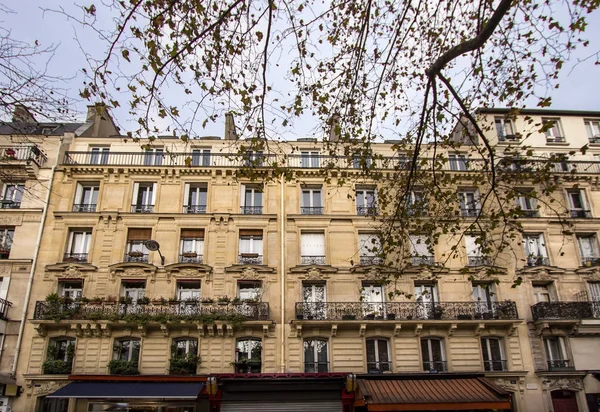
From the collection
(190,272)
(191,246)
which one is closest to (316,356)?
(190,272)

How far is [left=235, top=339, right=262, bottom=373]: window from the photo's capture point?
746 inches

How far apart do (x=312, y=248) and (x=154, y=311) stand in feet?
23.7

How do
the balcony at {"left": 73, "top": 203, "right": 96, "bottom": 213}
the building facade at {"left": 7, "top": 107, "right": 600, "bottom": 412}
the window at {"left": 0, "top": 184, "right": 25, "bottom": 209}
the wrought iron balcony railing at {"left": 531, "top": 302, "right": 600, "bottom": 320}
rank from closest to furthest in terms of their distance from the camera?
the building facade at {"left": 7, "top": 107, "right": 600, "bottom": 412}, the wrought iron balcony railing at {"left": 531, "top": 302, "right": 600, "bottom": 320}, the window at {"left": 0, "top": 184, "right": 25, "bottom": 209}, the balcony at {"left": 73, "top": 203, "right": 96, "bottom": 213}

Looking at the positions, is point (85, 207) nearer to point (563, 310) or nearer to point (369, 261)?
point (369, 261)

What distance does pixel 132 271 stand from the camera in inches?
797

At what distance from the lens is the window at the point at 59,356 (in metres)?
18.4

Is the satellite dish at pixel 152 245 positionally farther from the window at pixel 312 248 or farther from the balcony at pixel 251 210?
the window at pixel 312 248

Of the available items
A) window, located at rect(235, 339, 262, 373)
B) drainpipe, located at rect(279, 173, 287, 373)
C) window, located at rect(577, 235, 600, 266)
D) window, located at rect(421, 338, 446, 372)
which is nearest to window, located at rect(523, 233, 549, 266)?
window, located at rect(577, 235, 600, 266)

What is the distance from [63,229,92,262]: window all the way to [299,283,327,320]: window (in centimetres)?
962

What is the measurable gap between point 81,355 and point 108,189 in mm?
7392

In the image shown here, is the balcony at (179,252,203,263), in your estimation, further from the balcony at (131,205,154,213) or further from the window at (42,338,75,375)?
the window at (42,338,75,375)

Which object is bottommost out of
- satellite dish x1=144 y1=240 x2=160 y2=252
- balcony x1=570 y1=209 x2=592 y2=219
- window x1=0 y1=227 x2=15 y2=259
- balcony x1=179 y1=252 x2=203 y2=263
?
balcony x1=179 y1=252 x2=203 y2=263

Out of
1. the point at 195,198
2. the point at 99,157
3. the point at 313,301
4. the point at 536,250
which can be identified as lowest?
the point at 313,301

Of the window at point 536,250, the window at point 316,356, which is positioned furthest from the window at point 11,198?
the window at point 536,250
